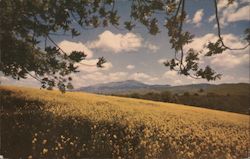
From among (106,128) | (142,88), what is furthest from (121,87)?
(106,128)

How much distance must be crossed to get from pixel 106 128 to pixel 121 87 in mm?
531

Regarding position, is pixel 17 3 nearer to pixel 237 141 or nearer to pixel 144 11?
pixel 144 11

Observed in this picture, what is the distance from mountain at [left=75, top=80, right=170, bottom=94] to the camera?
4.82 m

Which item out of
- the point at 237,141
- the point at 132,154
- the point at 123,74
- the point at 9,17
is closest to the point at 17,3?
the point at 9,17

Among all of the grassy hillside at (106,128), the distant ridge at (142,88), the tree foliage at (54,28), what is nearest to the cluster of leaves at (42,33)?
the tree foliage at (54,28)

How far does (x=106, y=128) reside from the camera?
15.7 ft

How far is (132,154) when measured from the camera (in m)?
4.76

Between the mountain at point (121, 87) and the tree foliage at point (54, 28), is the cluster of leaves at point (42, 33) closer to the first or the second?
the tree foliage at point (54, 28)

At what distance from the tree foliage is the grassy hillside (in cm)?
29

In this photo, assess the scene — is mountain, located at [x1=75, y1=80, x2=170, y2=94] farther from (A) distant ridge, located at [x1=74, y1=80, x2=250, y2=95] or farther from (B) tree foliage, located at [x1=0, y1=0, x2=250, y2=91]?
(B) tree foliage, located at [x1=0, y1=0, x2=250, y2=91]

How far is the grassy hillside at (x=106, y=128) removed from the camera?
4.23 m

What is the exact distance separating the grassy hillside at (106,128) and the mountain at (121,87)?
0.32 ft

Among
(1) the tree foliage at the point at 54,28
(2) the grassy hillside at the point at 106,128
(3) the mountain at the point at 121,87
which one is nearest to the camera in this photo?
(1) the tree foliage at the point at 54,28

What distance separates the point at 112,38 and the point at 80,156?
1.39m
